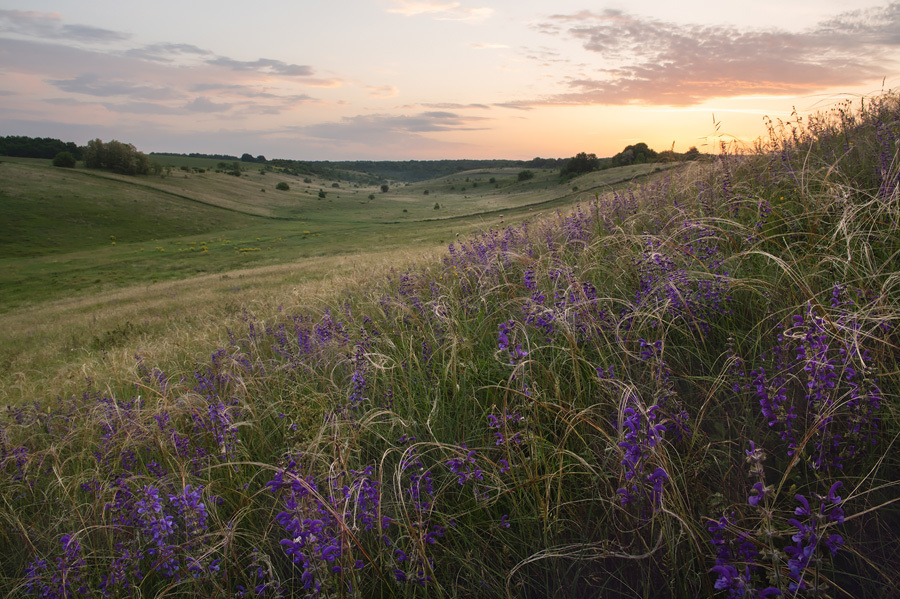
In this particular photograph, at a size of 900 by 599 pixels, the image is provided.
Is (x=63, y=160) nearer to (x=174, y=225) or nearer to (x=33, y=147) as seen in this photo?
(x=33, y=147)

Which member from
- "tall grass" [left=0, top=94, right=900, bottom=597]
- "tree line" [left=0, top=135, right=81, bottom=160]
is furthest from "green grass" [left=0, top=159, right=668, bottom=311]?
"tree line" [left=0, top=135, right=81, bottom=160]

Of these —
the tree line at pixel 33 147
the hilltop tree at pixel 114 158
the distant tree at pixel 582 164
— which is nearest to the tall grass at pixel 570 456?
the distant tree at pixel 582 164

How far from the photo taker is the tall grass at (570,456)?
1.81m

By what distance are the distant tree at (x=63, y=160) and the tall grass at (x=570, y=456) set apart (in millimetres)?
96687

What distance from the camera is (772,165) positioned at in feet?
17.2

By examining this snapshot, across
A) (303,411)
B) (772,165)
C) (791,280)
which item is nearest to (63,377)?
(303,411)

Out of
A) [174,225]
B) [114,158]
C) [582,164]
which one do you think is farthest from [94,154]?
[582,164]

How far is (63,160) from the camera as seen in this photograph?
7675 cm

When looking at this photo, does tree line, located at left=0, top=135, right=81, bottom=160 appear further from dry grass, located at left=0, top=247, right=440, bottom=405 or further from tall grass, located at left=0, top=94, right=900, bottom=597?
tall grass, located at left=0, top=94, right=900, bottom=597

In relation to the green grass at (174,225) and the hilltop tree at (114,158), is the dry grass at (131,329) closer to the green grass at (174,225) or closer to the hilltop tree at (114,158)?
the green grass at (174,225)

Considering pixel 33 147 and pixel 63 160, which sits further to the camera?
pixel 33 147

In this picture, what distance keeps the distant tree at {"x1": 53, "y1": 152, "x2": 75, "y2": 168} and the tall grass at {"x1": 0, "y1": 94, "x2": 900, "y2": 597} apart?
96687 mm

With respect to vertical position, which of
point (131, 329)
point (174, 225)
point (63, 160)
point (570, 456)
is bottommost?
point (131, 329)

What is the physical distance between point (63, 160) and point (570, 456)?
101 metres
